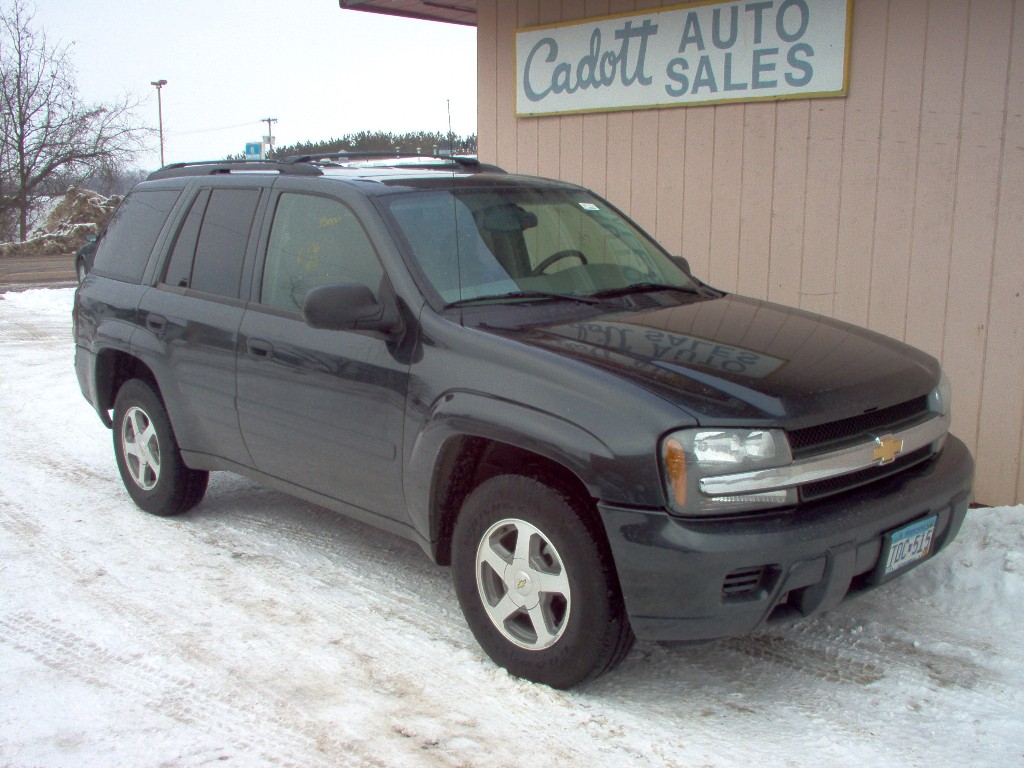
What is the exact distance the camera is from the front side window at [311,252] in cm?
435

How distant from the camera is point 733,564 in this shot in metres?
3.16

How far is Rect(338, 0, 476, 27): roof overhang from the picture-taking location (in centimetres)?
897

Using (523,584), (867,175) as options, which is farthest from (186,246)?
(867,175)

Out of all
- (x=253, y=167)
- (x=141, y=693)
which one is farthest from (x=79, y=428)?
(x=141, y=693)

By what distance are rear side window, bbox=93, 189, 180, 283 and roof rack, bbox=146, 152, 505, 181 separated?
7.3 inches

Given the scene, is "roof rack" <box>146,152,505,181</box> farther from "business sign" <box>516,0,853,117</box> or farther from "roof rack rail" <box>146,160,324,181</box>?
"business sign" <box>516,0,853,117</box>

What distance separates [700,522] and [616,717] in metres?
0.79

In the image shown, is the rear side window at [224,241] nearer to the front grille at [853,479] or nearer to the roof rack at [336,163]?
the roof rack at [336,163]

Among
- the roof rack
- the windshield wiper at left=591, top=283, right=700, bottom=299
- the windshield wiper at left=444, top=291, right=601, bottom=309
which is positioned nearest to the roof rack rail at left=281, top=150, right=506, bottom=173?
the roof rack

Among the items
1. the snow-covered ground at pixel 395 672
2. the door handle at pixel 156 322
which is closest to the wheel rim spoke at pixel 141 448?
the snow-covered ground at pixel 395 672

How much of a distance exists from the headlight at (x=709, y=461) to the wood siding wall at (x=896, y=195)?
2.92 metres

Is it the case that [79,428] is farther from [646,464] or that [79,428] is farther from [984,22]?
[984,22]

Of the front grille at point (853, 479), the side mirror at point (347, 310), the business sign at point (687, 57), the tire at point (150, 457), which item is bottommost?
the tire at point (150, 457)

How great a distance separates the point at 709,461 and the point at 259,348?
91.4 inches
